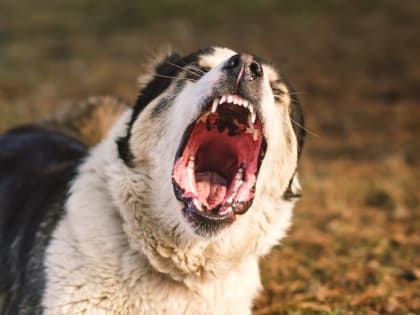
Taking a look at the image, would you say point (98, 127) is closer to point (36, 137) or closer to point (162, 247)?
point (36, 137)

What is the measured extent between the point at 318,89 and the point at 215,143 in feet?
33.3

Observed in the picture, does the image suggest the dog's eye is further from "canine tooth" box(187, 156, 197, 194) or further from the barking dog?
"canine tooth" box(187, 156, 197, 194)

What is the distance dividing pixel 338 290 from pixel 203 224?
211 cm

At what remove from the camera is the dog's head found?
3393 millimetres

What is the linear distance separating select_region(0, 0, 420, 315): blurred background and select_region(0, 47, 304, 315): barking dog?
1.61 feet

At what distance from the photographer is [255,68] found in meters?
3.37

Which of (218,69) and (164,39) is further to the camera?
(164,39)

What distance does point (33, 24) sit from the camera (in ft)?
57.9

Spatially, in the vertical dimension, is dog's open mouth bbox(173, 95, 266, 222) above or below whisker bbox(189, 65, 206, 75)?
below

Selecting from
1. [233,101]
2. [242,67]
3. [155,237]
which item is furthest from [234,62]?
[155,237]

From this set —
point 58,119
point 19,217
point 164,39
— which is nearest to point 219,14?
point 164,39

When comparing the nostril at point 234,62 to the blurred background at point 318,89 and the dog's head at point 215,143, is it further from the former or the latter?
the blurred background at point 318,89

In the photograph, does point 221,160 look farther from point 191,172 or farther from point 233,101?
point 233,101

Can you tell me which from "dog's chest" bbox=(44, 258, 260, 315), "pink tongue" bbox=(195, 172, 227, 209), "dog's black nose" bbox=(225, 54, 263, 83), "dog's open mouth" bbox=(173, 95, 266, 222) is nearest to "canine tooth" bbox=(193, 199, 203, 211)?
"dog's open mouth" bbox=(173, 95, 266, 222)
